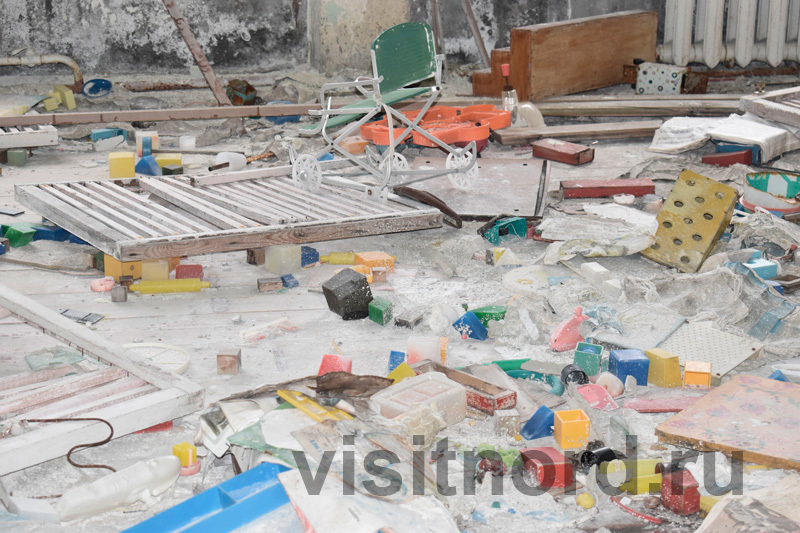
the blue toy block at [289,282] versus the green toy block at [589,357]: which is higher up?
the blue toy block at [289,282]

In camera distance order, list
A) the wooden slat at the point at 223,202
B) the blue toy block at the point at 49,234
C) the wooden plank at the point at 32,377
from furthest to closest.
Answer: the blue toy block at the point at 49,234, the wooden slat at the point at 223,202, the wooden plank at the point at 32,377

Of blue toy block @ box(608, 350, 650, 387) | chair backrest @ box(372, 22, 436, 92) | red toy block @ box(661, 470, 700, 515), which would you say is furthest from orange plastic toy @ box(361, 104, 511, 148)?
red toy block @ box(661, 470, 700, 515)

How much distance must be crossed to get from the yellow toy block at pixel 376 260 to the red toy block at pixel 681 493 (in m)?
2.02

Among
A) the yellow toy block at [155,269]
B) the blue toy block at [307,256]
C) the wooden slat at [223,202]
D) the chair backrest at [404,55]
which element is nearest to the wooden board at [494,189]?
the chair backrest at [404,55]

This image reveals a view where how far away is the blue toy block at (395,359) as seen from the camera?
3.17m

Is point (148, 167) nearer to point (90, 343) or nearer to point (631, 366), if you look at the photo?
point (90, 343)

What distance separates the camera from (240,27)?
27.0 feet

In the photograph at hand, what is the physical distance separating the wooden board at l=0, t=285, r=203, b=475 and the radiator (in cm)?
647

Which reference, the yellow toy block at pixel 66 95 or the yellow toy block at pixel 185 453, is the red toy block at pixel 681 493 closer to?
the yellow toy block at pixel 185 453

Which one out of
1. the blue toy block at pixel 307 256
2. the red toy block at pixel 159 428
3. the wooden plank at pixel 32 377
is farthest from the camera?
the blue toy block at pixel 307 256

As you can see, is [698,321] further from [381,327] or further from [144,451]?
[144,451]

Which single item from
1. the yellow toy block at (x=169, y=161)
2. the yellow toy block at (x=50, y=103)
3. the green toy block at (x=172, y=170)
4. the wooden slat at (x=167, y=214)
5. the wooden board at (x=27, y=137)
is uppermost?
the yellow toy block at (x=50, y=103)

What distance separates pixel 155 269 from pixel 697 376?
232cm

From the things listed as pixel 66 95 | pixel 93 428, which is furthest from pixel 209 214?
pixel 66 95
